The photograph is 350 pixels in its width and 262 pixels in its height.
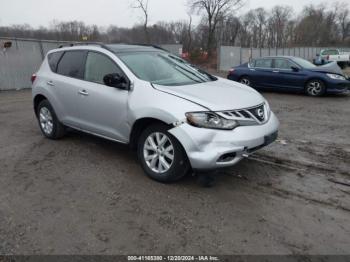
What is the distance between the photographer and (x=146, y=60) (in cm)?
505

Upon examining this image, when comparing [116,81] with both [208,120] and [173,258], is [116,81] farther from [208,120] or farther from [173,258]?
[173,258]

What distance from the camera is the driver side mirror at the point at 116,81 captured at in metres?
4.54

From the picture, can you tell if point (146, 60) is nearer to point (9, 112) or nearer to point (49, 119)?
point (49, 119)

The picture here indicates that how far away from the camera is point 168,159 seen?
4215mm

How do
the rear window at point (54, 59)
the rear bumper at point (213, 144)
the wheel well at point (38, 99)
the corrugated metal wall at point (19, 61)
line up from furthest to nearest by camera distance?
the corrugated metal wall at point (19, 61) < the wheel well at point (38, 99) < the rear window at point (54, 59) < the rear bumper at point (213, 144)

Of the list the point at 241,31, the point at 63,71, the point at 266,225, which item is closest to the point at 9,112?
Result: the point at 63,71

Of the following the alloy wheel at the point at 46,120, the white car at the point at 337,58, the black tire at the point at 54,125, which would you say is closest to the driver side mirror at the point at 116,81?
the black tire at the point at 54,125

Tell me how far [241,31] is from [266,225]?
72.2 metres

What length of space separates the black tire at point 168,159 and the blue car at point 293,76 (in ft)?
30.1

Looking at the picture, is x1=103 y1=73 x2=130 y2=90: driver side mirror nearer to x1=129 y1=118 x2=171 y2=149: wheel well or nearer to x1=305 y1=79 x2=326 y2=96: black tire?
x1=129 y1=118 x2=171 y2=149: wheel well

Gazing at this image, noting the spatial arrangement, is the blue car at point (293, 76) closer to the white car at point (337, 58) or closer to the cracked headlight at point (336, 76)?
the cracked headlight at point (336, 76)

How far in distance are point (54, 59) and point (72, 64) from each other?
0.74 metres

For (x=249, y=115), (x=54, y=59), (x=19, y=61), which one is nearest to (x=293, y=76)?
(x=54, y=59)

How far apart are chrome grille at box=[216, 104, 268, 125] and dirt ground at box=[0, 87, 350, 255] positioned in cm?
80
